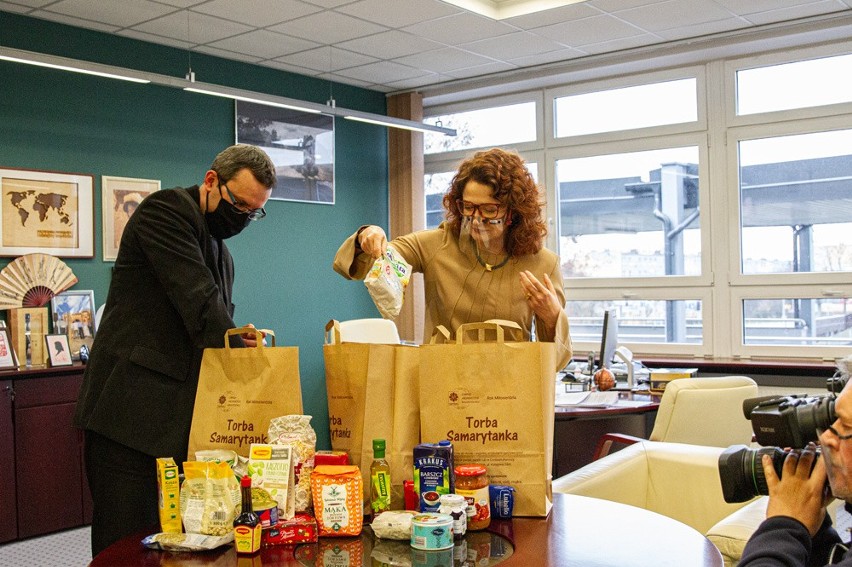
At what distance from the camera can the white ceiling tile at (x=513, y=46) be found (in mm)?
5660

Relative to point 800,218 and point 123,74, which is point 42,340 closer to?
point 123,74

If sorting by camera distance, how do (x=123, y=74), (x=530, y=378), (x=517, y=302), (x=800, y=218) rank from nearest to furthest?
(x=530, y=378) < (x=517, y=302) < (x=123, y=74) < (x=800, y=218)

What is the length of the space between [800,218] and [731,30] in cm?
133

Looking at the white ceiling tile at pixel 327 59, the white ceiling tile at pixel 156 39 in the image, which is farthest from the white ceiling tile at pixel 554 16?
the white ceiling tile at pixel 156 39

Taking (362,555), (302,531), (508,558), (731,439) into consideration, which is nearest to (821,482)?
(508,558)

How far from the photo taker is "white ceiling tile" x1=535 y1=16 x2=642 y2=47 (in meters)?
5.33

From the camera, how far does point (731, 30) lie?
5555mm

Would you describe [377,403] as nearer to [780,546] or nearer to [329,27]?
[780,546]

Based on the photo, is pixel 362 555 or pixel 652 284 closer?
pixel 362 555

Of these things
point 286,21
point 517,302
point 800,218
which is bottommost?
point 517,302

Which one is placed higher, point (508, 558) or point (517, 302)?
point (517, 302)

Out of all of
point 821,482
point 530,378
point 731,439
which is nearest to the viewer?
point 821,482

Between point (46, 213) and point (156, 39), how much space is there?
1389 mm

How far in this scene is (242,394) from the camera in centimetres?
184
